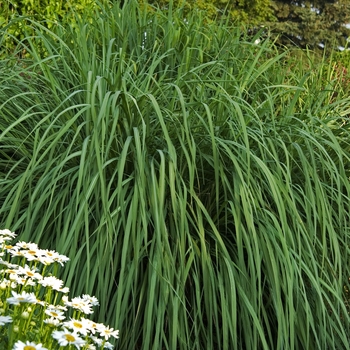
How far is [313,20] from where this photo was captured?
69.6 feet

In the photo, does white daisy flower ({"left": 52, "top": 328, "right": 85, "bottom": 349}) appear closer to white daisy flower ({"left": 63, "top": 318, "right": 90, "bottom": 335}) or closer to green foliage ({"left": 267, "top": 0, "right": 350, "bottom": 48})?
white daisy flower ({"left": 63, "top": 318, "right": 90, "bottom": 335})

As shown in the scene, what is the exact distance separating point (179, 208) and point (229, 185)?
221 mm

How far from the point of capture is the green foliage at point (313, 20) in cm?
2106

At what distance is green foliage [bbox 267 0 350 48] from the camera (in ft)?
69.1

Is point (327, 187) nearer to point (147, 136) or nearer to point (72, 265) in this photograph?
point (147, 136)

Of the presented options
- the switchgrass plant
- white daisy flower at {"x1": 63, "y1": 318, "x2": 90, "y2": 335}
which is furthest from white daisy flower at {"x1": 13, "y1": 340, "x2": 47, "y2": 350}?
the switchgrass plant

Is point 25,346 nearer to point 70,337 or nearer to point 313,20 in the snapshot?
point 70,337

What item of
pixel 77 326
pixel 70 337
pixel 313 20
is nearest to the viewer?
pixel 70 337

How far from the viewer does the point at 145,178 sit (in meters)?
2.35

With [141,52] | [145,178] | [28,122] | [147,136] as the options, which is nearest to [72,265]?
[145,178]

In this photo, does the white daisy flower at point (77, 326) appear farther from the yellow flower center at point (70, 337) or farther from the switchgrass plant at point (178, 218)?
the switchgrass plant at point (178, 218)

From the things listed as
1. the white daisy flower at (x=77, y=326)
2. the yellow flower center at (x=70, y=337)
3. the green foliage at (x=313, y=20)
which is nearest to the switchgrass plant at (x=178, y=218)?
the white daisy flower at (x=77, y=326)

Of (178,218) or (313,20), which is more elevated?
(313,20)

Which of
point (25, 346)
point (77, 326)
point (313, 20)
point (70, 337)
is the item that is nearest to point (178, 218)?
point (77, 326)
